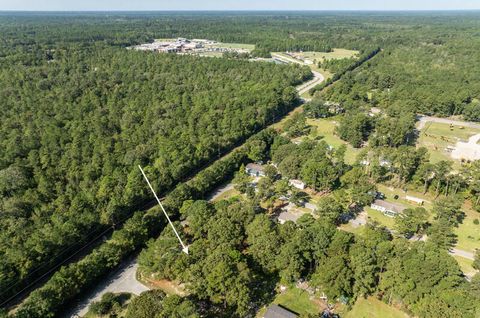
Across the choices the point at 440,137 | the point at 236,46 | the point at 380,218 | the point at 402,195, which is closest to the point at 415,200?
the point at 402,195

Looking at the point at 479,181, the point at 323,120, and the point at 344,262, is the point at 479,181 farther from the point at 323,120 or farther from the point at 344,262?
the point at 323,120

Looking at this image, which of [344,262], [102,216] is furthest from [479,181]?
[102,216]

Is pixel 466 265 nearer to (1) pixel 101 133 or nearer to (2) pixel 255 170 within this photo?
(2) pixel 255 170

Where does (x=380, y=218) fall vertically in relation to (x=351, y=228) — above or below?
above

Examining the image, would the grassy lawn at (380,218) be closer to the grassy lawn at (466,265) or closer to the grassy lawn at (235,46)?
the grassy lawn at (466,265)

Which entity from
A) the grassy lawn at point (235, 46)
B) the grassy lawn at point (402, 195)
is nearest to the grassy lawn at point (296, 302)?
the grassy lawn at point (402, 195)

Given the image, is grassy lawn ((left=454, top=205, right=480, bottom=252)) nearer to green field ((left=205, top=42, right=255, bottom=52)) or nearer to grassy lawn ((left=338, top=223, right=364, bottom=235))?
grassy lawn ((left=338, top=223, right=364, bottom=235))
